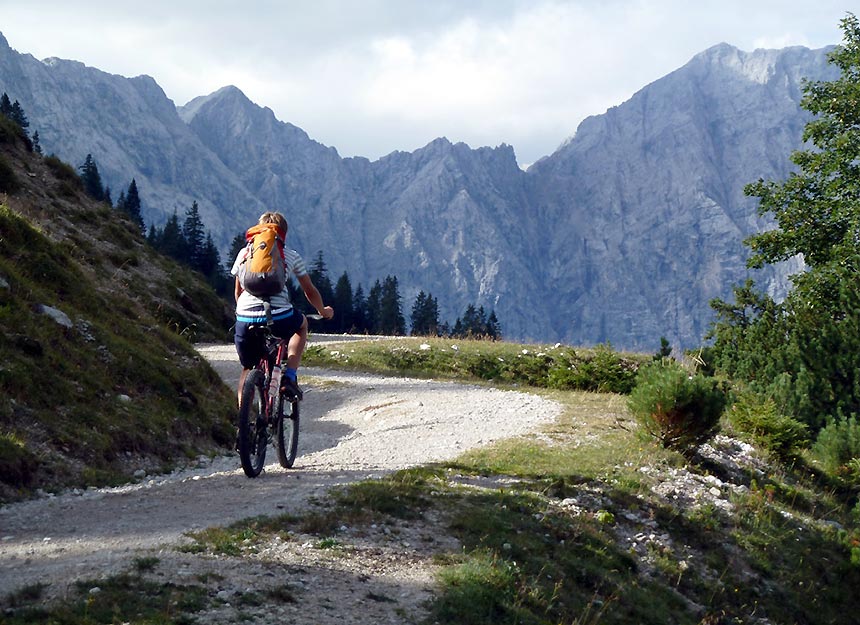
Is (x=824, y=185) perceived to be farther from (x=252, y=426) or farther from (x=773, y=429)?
(x=252, y=426)

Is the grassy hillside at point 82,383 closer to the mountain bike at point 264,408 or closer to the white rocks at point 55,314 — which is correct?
the white rocks at point 55,314

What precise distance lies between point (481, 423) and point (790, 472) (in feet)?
19.0

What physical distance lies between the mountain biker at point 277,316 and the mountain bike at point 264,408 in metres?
0.09

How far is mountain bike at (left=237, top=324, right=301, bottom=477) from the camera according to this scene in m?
8.54

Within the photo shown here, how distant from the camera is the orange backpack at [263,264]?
820cm

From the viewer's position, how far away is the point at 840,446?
532 inches

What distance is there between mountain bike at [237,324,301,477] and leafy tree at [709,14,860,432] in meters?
10.3

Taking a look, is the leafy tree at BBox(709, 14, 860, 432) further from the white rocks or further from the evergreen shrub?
the white rocks

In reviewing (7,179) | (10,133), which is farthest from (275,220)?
(10,133)

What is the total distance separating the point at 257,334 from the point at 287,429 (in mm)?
1560

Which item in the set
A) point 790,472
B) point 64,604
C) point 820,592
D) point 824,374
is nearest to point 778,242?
point 824,374

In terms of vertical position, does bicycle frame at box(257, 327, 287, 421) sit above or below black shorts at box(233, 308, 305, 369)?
below

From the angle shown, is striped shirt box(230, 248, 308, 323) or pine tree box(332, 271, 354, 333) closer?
striped shirt box(230, 248, 308, 323)

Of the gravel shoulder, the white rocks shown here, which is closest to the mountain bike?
the gravel shoulder
